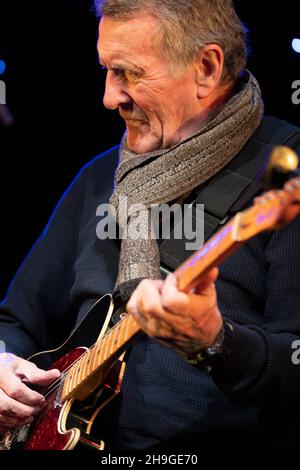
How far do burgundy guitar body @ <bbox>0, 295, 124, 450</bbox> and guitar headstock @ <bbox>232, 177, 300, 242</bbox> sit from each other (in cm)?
67

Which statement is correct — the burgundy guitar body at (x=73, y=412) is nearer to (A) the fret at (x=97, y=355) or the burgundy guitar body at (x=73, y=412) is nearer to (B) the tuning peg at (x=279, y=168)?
(A) the fret at (x=97, y=355)

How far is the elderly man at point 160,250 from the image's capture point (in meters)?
1.74

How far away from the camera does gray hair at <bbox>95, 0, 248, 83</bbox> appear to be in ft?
6.46

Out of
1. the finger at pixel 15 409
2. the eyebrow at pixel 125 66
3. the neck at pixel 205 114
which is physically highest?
the eyebrow at pixel 125 66

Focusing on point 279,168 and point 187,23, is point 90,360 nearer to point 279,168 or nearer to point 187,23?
point 279,168

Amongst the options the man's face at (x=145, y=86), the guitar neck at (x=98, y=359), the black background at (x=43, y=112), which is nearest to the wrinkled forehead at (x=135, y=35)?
the man's face at (x=145, y=86)

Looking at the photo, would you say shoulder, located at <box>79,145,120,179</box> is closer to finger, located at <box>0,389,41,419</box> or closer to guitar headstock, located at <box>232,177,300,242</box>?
finger, located at <box>0,389,41,419</box>

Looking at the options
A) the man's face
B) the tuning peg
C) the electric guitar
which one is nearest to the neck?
the man's face

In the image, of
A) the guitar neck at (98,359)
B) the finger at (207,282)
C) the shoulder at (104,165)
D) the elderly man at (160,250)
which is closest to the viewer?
the finger at (207,282)

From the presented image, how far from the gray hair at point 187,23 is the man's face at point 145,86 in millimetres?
24

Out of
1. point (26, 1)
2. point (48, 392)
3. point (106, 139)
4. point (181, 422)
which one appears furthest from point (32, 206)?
point (181, 422)

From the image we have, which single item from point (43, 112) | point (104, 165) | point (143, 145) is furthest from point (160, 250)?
point (43, 112)

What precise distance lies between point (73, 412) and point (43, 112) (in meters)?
1.32

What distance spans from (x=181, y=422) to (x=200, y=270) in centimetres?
64
